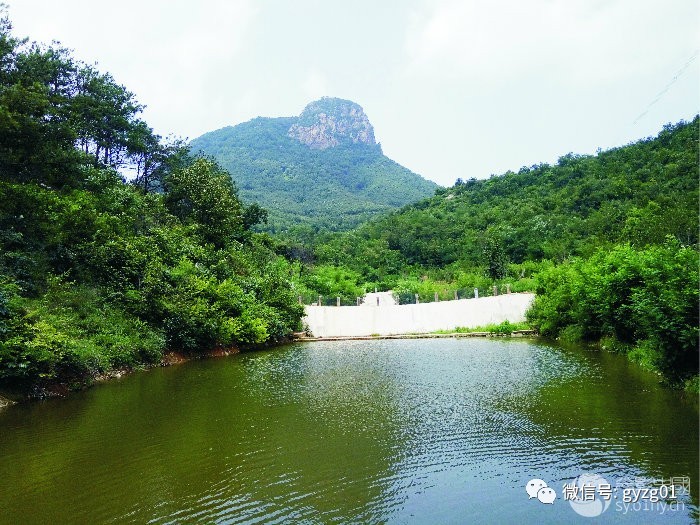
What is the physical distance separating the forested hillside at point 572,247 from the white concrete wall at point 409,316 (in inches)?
66.9

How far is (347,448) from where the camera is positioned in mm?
9578

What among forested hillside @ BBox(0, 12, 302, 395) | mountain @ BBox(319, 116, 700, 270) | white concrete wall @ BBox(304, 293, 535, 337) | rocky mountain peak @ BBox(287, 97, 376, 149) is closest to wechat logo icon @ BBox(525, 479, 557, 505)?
forested hillside @ BBox(0, 12, 302, 395)

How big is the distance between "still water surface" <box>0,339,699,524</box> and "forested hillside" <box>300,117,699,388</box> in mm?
2552

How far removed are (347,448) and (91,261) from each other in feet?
57.5

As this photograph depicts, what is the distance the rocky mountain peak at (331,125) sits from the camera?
113750 mm

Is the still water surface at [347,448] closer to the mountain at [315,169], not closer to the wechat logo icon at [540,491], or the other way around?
the wechat logo icon at [540,491]

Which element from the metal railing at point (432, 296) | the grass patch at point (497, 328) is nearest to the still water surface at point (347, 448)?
the grass patch at point (497, 328)

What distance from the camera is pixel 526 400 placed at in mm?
12805

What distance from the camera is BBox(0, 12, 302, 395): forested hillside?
650 inches

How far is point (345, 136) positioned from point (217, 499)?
11847cm

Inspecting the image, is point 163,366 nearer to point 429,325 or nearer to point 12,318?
point 12,318

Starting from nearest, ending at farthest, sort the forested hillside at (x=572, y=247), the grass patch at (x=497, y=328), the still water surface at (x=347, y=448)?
the still water surface at (x=347, y=448)
the forested hillside at (x=572, y=247)
the grass patch at (x=497, y=328)

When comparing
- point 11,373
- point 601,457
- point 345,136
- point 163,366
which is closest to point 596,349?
point 601,457

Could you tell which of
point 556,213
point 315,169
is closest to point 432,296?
point 556,213
